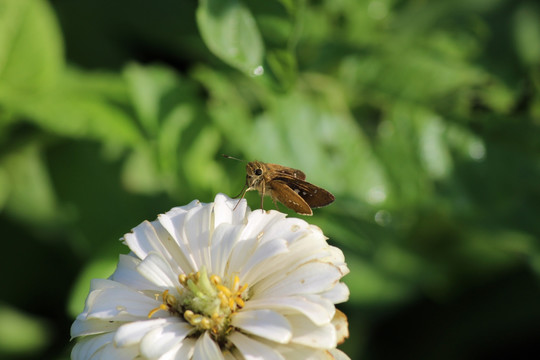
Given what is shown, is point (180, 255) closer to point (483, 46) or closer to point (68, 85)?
point (68, 85)

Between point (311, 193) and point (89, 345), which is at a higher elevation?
point (311, 193)

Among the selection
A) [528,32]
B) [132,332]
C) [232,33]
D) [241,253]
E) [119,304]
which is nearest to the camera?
[132,332]

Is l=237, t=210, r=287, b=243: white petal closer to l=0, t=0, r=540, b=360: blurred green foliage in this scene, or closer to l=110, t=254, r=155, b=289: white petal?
l=110, t=254, r=155, b=289: white petal

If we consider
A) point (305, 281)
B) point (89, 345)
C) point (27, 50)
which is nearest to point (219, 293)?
point (305, 281)

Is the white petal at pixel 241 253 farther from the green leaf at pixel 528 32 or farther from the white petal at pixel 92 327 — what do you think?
the green leaf at pixel 528 32

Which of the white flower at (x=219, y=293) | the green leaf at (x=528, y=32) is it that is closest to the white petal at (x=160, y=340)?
the white flower at (x=219, y=293)

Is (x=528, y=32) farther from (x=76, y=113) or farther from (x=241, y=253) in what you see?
(x=241, y=253)

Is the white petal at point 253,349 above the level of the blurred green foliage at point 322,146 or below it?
below

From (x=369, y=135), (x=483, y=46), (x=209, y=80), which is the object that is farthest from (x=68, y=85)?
(x=483, y=46)
